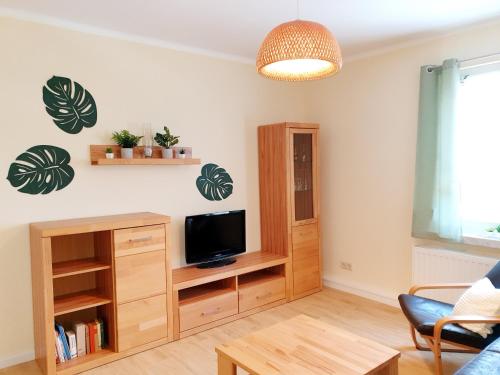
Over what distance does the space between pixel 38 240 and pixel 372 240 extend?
3.08 meters

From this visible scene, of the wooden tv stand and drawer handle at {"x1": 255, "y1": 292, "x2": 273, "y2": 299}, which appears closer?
the wooden tv stand

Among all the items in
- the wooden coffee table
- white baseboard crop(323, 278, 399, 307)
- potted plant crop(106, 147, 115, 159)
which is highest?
potted plant crop(106, 147, 115, 159)

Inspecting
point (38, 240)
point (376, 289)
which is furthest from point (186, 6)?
point (376, 289)

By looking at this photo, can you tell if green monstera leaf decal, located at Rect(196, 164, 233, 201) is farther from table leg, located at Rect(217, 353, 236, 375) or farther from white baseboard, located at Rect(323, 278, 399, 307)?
table leg, located at Rect(217, 353, 236, 375)

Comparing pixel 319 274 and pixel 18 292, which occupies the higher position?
pixel 18 292

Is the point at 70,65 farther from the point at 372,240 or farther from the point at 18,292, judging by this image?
the point at 372,240

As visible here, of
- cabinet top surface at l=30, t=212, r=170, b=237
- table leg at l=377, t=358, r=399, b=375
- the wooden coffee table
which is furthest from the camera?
cabinet top surface at l=30, t=212, r=170, b=237

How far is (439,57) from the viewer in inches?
135

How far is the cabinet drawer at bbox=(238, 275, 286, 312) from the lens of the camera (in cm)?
363

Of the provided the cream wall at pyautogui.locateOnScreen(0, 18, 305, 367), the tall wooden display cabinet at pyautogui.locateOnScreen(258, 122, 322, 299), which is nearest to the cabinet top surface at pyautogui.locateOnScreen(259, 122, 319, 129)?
the tall wooden display cabinet at pyautogui.locateOnScreen(258, 122, 322, 299)

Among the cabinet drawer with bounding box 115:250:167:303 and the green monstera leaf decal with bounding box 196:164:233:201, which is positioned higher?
the green monstera leaf decal with bounding box 196:164:233:201

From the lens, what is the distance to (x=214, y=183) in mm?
3893

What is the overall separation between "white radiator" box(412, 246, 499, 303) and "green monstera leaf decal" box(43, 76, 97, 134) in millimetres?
3075

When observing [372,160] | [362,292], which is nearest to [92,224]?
[372,160]
